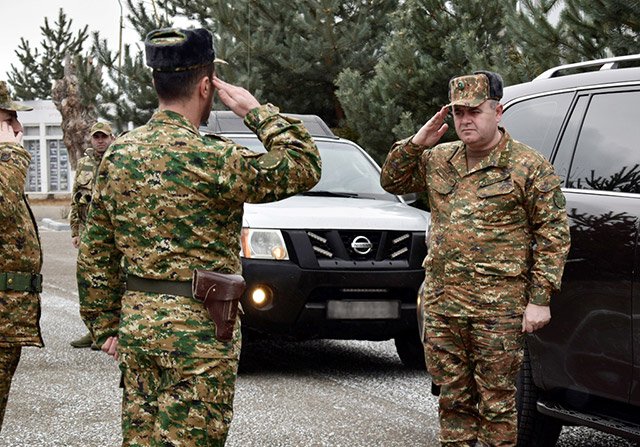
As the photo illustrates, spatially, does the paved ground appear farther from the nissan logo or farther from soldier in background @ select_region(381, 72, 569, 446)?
soldier in background @ select_region(381, 72, 569, 446)

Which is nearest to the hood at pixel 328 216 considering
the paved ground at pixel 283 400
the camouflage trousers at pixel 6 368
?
the paved ground at pixel 283 400

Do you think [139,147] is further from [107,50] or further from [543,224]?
[107,50]

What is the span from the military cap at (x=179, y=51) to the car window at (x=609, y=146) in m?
2.02

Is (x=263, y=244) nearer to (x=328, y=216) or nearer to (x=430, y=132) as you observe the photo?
(x=328, y=216)

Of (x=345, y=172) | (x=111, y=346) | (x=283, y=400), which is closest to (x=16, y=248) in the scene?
(x=111, y=346)

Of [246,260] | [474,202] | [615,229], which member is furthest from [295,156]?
[246,260]

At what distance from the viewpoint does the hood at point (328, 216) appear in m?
7.29

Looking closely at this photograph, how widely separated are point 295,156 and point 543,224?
1.52 meters

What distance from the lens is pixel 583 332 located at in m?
4.54

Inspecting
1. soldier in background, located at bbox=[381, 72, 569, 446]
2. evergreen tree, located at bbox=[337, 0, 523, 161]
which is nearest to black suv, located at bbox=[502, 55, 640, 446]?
soldier in background, located at bbox=[381, 72, 569, 446]

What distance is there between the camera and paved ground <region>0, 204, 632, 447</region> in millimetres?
5801

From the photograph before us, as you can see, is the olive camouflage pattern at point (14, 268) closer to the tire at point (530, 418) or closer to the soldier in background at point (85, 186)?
the tire at point (530, 418)

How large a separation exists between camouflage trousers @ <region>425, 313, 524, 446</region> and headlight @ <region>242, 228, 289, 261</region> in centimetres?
265

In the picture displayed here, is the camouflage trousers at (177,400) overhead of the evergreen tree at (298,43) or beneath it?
beneath
